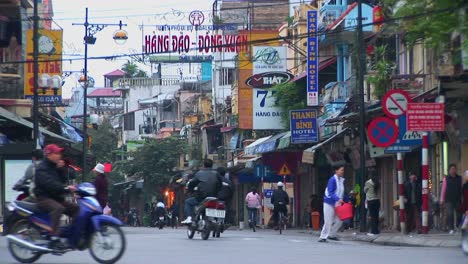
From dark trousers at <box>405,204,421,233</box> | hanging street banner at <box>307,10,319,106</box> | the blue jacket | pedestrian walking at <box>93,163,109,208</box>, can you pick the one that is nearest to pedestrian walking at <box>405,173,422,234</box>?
dark trousers at <box>405,204,421,233</box>

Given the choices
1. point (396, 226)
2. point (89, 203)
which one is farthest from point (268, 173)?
point (89, 203)

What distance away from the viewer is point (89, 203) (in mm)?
14656

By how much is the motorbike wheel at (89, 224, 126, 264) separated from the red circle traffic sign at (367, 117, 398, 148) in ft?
44.9

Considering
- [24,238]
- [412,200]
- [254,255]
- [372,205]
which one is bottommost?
[254,255]

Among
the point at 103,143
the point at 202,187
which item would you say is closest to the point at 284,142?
the point at 202,187

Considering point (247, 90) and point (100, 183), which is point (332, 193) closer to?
point (100, 183)

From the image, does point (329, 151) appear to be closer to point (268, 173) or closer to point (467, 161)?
point (268, 173)

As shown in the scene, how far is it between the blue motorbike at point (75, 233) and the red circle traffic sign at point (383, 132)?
13.4m

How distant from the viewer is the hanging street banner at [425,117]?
25.4 m

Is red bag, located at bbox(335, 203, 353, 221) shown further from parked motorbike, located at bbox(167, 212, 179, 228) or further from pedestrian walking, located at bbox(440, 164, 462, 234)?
parked motorbike, located at bbox(167, 212, 179, 228)

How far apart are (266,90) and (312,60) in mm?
7695

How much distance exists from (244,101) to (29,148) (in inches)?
736

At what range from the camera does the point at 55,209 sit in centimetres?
1466

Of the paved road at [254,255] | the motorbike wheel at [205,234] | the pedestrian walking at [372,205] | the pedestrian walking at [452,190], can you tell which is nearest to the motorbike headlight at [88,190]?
the paved road at [254,255]
